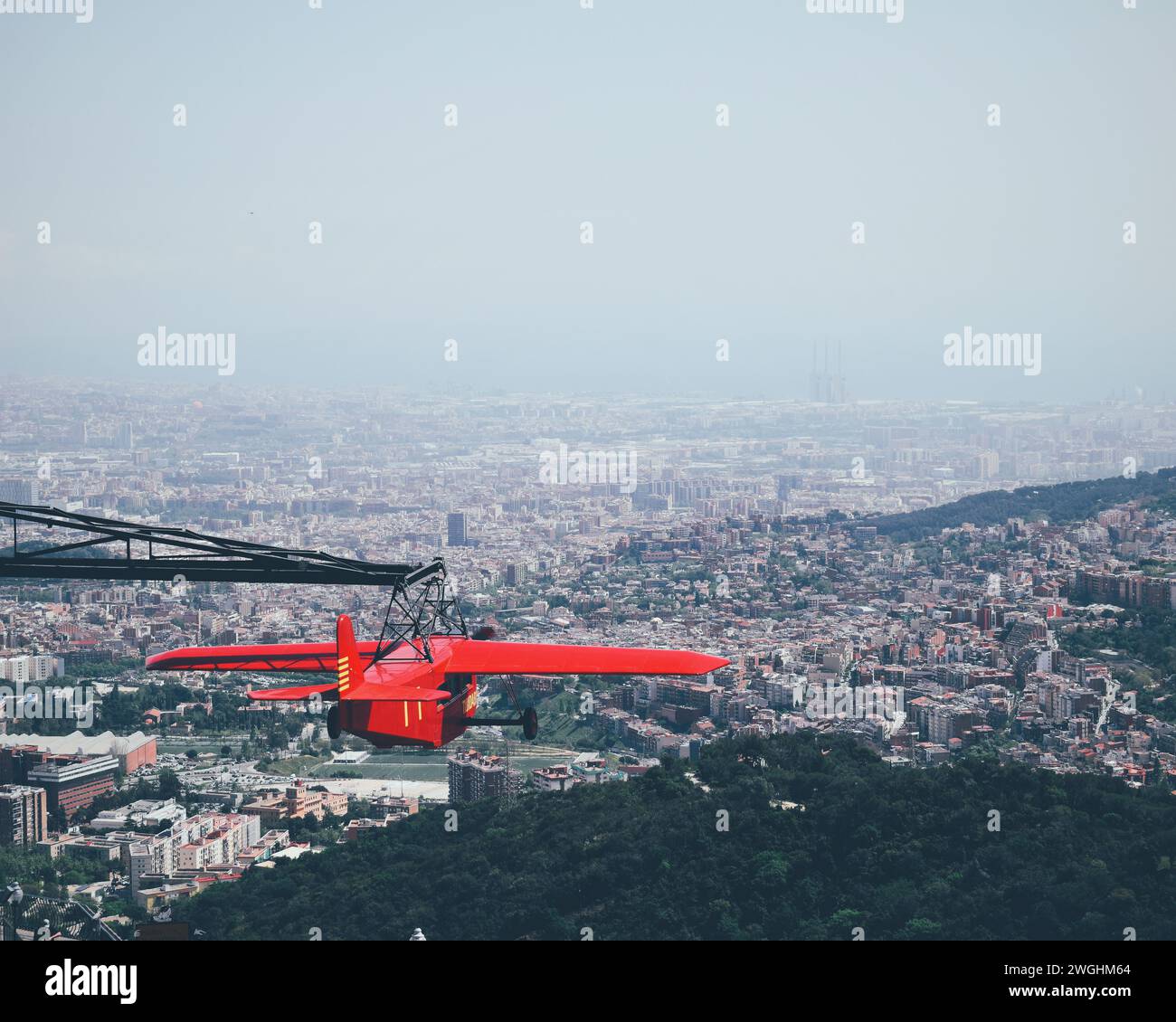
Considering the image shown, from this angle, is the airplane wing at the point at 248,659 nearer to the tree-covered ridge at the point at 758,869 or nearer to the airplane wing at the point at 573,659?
the airplane wing at the point at 573,659

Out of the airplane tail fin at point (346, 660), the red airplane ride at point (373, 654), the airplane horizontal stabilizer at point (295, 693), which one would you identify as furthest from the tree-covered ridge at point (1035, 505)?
the airplane tail fin at point (346, 660)

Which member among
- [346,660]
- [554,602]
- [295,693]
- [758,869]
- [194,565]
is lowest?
[758,869]

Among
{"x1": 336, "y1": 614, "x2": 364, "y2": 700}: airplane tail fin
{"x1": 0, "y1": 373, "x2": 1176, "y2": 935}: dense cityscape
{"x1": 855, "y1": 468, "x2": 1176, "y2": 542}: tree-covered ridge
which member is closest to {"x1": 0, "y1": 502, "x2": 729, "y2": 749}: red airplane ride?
{"x1": 336, "y1": 614, "x2": 364, "y2": 700}: airplane tail fin

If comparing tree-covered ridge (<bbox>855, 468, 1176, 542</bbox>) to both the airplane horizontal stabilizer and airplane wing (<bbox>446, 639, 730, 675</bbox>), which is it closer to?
airplane wing (<bbox>446, 639, 730, 675</bbox>)

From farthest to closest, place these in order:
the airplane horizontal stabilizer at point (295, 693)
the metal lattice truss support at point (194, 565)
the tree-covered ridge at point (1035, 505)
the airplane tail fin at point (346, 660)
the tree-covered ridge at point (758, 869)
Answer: the tree-covered ridge at point (1035, 505)
the tree-covered ridge at point (758, 869)
the metal lattice truss support at point (194, 565)
the airplane horizontal stabilizer at point (295, 693)
the airplane tail fin at point (346, 660)

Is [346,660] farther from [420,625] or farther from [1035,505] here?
[1035,505]

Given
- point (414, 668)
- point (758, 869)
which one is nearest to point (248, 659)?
point (414, 668)

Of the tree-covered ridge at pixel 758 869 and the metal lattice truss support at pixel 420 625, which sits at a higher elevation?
the metal lattice truss support at pixel 420 625
